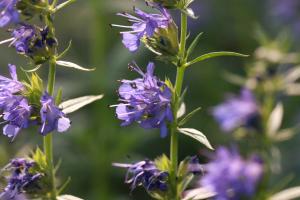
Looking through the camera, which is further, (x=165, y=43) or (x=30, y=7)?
(x=165, y=43)

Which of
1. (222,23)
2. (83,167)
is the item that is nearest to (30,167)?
(83,167)

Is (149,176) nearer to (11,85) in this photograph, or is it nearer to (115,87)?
(11,85)

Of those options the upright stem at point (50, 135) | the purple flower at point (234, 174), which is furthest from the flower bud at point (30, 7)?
the purple flower at point (234, 174)

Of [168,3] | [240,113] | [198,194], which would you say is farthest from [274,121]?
[168,3]

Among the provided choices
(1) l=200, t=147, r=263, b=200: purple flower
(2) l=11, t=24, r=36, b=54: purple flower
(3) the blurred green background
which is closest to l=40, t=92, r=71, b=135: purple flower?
(2) l=11, t=24, r=36, b=54: purple flower

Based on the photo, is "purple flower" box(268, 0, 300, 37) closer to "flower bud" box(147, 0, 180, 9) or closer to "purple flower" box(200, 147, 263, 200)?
"purple flower" box(200, 147, 263, 200)
